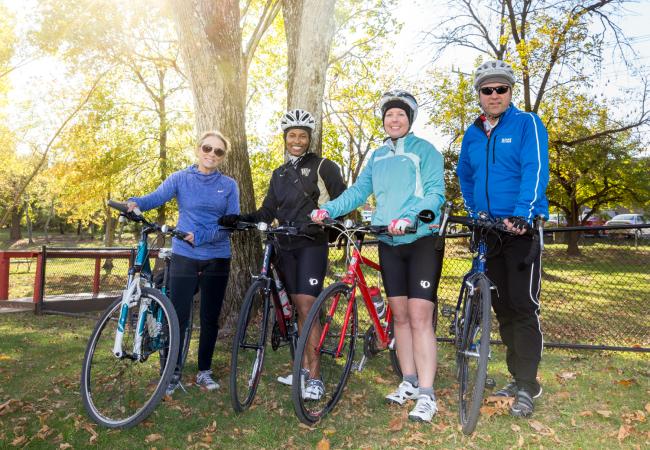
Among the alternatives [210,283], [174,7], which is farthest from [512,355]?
[174,7]

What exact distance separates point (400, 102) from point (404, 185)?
0.66 meters

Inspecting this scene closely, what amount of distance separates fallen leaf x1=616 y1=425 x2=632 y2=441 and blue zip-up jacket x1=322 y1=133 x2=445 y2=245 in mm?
1919

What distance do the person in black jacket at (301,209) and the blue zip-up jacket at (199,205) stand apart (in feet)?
0.67

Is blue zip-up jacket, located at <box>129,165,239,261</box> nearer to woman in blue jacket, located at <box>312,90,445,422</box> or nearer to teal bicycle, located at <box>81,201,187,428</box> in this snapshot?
teal bicycle, located at <box>81,201,187,428</box>

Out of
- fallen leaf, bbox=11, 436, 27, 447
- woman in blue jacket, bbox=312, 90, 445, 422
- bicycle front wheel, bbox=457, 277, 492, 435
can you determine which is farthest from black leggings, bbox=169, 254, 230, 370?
bicycle front wheel, bbox=457, 277, 492, 435

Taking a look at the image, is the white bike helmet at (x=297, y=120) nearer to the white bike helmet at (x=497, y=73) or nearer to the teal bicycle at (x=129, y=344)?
the teal bicycle at (x=129, y=344)

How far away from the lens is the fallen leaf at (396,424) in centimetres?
372

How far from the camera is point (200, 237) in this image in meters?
4.32

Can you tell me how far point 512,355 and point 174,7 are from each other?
5.24 meters

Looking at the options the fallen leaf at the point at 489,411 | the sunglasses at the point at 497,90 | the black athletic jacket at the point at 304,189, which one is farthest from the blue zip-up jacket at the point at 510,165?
the fallen leaf at the point at 489,411

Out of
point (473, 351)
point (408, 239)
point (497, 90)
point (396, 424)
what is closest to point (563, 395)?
point (473, 351)

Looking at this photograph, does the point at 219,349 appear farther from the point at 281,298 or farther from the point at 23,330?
the point at 23,330

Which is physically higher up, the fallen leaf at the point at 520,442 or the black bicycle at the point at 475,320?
the black bicycle at the point at 475,320

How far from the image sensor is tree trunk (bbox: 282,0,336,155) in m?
5.86
